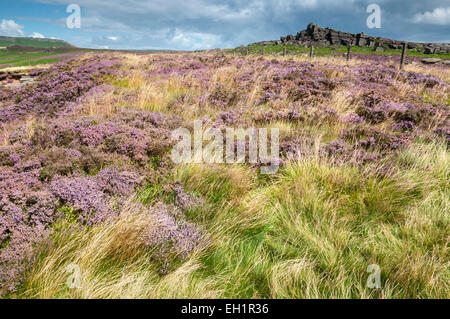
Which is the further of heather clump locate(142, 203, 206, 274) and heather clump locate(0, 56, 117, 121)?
heather clump locate(0, 56, 117, 121)

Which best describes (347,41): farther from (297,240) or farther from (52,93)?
(297,240)

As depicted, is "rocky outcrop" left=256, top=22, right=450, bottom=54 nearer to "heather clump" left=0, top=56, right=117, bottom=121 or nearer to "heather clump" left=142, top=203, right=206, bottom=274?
"heather clump" left=0, top=56, right=117, bottom=121

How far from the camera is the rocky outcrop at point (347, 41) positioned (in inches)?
2069

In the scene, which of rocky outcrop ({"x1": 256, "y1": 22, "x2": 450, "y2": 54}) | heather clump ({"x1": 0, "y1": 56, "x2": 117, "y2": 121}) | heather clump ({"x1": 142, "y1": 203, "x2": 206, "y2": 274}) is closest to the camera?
heather clump ({"x1": 142, "y1": 203, "x2": 206, "y2": 274})

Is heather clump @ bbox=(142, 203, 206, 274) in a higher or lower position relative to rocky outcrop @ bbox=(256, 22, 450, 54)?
lower

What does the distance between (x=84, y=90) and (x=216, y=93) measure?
5783 mm

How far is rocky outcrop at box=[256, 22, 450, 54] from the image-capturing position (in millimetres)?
52562

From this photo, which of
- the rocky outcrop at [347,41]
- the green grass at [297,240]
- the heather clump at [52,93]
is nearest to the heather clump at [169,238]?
the green grass at [297,240]

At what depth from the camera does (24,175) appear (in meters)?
3.61

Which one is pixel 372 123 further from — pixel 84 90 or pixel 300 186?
pixel 84 90

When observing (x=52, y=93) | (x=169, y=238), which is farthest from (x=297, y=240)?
(x=52, y=93)

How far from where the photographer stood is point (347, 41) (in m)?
68.1

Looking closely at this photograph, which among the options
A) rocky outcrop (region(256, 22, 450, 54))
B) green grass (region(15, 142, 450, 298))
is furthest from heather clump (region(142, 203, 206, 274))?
rocky outcrop (region(256, 22, 450, 54))
